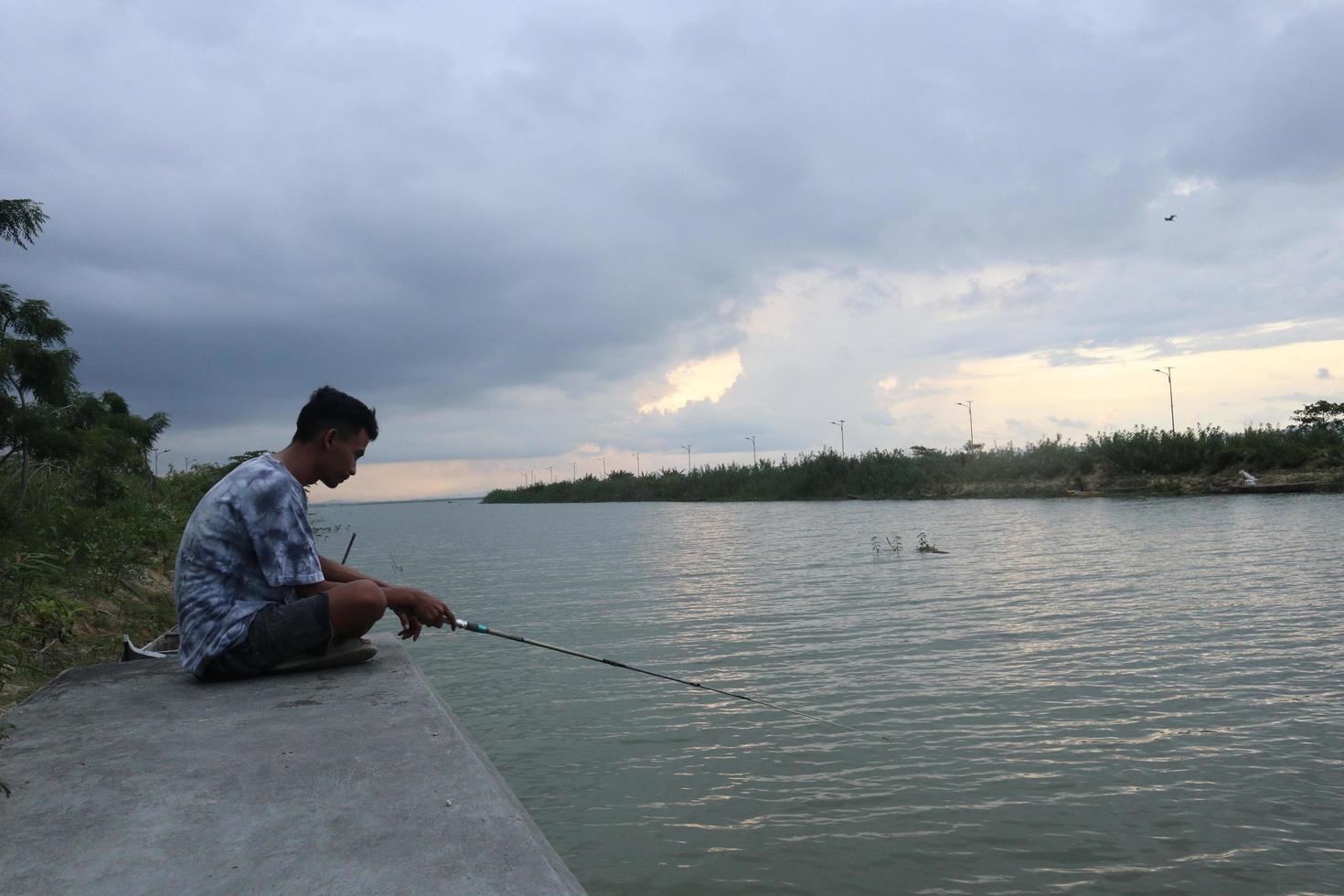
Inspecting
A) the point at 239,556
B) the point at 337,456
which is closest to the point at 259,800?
the point at 239,556

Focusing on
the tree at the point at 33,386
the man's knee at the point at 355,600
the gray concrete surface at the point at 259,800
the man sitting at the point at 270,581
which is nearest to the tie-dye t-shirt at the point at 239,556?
the man sitting at the point at 270,581

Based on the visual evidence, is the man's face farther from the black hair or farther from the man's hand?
the man's hand

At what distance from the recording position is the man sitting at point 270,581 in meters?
3.87

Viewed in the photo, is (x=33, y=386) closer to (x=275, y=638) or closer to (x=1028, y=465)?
(x=275, y=638)

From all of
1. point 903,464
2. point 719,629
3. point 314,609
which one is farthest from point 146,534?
point 903,464

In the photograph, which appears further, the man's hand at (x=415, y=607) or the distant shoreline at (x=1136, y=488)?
the distant shoreline at (x=1136, y=488)

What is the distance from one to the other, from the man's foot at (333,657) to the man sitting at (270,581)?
0.4 inches

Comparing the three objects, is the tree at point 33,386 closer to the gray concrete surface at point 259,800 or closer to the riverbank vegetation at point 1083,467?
the gray concrete surface at point 259,800

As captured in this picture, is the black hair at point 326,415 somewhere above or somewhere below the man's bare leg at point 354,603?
above

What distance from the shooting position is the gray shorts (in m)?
3.95

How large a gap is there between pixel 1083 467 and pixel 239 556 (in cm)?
4639

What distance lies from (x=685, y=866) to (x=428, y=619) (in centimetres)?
163

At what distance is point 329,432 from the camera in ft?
13.6

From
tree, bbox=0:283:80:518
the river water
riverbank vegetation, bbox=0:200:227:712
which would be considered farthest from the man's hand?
tree, bbox=0:283:80:518
